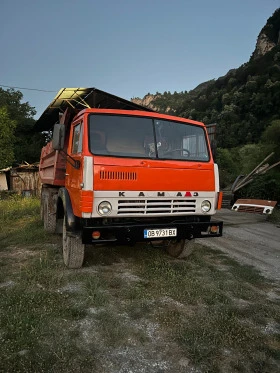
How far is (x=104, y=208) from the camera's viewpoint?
409cm

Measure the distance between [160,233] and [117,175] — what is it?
108 cm

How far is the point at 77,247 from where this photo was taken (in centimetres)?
474

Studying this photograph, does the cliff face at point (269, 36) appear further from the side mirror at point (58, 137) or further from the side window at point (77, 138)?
the side mirror at point (58, 137)

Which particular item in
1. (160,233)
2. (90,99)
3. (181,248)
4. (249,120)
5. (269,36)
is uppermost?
(269,36)

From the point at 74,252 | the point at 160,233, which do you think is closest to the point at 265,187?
the point at 160,233

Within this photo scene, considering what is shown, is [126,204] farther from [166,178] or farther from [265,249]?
[265,249]

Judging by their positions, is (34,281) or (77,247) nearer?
(34,281)

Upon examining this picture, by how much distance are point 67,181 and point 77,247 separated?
3.80 ft

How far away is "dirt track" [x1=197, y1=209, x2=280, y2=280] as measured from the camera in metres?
5.64

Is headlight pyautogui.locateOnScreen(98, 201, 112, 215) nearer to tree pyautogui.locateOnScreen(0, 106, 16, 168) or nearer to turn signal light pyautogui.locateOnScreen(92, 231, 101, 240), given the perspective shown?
turn signal light pyautogui.locateOnScreen(92, 231, 101, 240)

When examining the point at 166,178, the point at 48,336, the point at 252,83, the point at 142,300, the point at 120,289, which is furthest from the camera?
the point at 252,83

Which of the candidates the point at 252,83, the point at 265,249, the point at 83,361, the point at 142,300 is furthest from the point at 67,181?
the point at 252,83

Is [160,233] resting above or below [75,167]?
below

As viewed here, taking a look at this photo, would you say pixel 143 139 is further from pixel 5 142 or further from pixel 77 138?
pixel 5 142
